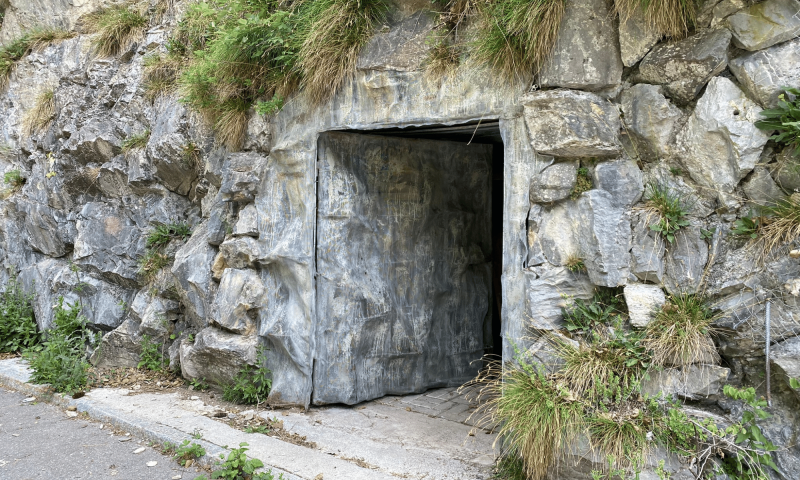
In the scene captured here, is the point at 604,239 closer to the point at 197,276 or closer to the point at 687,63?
the point at 687,63

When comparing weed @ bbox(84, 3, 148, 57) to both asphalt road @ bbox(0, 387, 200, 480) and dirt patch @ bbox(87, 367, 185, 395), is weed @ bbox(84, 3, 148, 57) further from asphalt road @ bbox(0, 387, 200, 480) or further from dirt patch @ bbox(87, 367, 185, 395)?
asphalt road @ bbox(0, 387, 200, 480)

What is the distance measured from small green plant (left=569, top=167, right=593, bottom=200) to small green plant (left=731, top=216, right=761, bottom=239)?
84 centimetres

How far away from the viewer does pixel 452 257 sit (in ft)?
20.5

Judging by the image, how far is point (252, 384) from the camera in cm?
553

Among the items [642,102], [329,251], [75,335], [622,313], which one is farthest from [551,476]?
[75,335]

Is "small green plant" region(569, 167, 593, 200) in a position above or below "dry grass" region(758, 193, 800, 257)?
above

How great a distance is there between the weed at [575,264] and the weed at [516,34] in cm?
121

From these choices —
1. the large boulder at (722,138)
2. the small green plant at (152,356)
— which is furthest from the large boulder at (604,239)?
the small green plant at (152,356)

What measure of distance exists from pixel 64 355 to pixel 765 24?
252 inches

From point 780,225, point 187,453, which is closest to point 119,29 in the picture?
point 187,453

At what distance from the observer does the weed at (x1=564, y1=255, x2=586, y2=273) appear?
12.7 ft

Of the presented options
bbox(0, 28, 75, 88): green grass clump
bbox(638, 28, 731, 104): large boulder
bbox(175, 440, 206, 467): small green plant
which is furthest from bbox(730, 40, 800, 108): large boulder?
bbox(0, 28, 75, 88): green grass clump

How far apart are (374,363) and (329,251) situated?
1.15 m

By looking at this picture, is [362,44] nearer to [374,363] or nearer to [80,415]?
[374,363]
